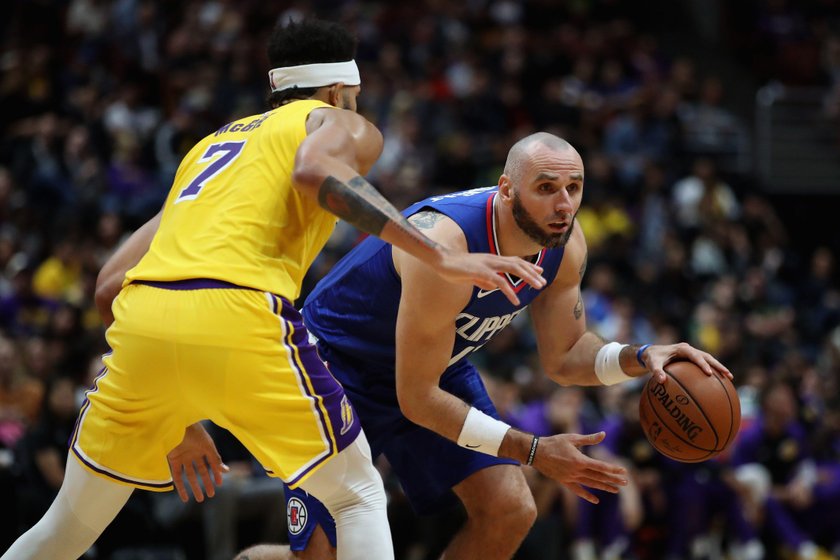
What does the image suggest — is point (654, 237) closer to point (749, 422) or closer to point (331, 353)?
point (749, 422)

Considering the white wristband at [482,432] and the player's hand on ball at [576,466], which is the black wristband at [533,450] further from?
the white wristband at [482,432]

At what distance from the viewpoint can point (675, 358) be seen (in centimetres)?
476

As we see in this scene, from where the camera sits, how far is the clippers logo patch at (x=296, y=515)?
15.7ft

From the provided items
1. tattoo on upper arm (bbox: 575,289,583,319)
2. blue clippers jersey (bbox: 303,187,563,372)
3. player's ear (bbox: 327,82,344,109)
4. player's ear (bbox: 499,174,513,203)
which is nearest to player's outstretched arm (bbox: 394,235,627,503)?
blue clippers jersey (bbox: 303,187,563,372)

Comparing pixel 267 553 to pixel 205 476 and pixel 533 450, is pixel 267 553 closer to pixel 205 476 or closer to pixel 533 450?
pixel 205 476

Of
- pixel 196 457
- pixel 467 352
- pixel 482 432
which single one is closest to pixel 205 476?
pixel 196 457

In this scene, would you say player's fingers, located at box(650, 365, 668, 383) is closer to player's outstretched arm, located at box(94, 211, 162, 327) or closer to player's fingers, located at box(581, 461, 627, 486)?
player's fingers, located at box(581, 461, 627, 486)

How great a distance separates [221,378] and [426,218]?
4.37 feet

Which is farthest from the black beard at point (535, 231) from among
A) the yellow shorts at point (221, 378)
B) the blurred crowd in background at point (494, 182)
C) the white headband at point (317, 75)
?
the blurred crowd in background at point (494, 182)

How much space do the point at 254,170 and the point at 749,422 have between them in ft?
25.0

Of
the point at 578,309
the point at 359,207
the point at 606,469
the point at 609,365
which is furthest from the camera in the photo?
the point at 578,309

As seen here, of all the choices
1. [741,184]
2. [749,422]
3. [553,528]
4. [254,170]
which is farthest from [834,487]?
[254,170]

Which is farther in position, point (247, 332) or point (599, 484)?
point (599, 484)

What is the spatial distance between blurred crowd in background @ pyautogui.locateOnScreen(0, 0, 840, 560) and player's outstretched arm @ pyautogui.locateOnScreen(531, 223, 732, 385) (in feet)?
10.6
